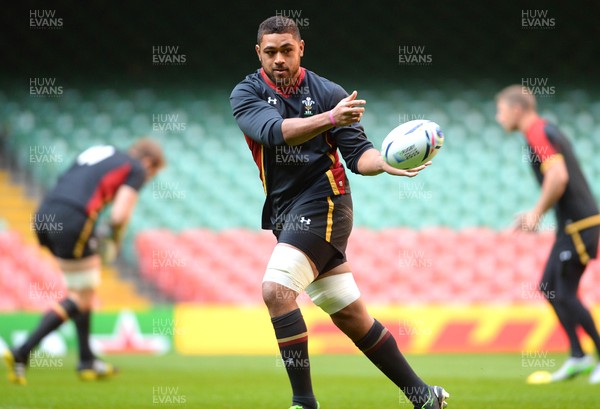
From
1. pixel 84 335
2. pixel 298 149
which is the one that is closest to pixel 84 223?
pixel 84 335

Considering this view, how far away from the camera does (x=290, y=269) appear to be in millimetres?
4566

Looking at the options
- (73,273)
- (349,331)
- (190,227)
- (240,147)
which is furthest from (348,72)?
(349,331)

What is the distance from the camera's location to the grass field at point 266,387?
5730mm

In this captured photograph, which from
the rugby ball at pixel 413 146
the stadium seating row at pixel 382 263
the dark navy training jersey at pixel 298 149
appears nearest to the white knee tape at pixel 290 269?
the dark navy training jersey at pixel 298 149

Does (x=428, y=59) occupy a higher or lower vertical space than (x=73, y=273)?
higher

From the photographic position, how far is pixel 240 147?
16203mm

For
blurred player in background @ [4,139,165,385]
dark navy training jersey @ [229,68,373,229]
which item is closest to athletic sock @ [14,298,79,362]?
blurred player in background @ [4,139,165,385]

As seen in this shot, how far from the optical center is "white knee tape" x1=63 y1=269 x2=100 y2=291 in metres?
8.05

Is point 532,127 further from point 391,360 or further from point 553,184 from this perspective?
point 391,360

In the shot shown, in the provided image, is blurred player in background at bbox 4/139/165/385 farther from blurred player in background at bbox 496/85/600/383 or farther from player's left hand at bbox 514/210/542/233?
blurred player in background at bbox 496/85/600/383

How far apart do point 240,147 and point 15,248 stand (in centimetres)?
481

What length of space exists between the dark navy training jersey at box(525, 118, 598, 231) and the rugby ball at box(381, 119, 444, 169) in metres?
3.56

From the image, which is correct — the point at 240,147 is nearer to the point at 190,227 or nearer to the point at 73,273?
the point at 190,227

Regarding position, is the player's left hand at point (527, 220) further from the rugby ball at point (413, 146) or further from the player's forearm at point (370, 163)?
the rugby ball at point (413, 146)
